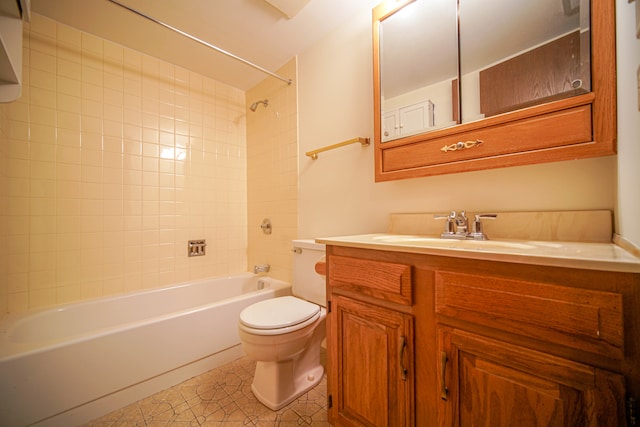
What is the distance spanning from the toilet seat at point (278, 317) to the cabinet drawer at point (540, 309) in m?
0.74

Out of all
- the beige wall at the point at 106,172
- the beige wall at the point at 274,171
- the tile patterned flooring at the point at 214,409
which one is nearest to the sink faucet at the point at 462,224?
the tile patterned flooring at the point at 214,409

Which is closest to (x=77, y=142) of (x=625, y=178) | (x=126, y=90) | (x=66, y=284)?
(x=126, y=90)

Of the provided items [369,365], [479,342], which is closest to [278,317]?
[369,365]

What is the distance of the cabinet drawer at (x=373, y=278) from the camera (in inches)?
30.7

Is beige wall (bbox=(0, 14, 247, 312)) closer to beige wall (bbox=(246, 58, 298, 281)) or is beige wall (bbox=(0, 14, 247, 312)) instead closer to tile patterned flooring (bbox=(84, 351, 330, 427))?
beige wall (bbox=(246, 58, 298, 281))

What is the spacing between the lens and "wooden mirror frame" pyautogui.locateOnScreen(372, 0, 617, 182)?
730 mm

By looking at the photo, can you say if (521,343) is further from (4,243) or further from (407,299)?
(4,243)

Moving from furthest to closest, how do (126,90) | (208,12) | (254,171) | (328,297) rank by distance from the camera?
(254,171) → (126,90) → (208,12) → (328,297)

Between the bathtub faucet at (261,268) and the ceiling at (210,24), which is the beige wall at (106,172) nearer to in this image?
the ceiling at (210,24)

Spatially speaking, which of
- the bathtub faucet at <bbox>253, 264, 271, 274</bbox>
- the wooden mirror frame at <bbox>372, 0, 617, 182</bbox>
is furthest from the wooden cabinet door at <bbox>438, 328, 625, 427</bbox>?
the bathtub faucet at <bbox>253, 264, 271, 274</bbox>

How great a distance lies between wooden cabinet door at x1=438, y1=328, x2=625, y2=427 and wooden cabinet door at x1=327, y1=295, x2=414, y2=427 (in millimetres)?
114

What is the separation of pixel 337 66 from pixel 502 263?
160cm

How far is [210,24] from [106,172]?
50.7 inches

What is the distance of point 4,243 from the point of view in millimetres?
1422
